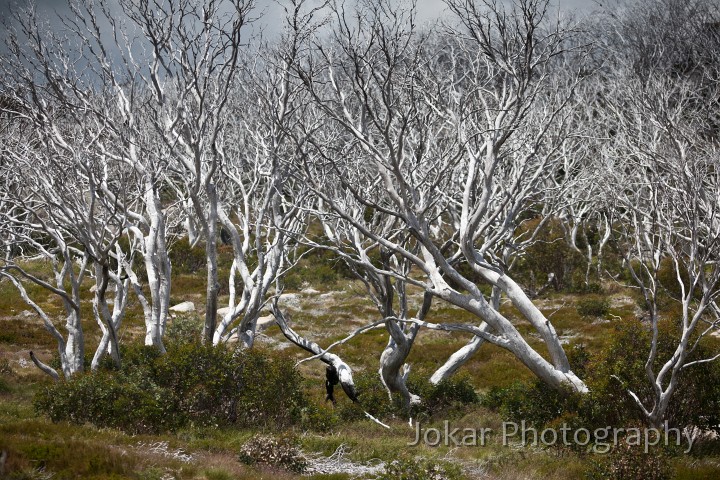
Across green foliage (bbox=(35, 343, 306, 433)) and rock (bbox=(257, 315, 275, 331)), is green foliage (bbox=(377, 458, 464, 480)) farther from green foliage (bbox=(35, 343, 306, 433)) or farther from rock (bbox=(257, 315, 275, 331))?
rock (bbox=(257, 315, 275, 331))

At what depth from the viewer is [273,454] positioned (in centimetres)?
853

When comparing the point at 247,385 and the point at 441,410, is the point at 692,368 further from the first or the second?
the point at 247,385

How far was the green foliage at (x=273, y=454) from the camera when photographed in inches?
336

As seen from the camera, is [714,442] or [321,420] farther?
[321,420]

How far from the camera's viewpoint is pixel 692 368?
9.40m

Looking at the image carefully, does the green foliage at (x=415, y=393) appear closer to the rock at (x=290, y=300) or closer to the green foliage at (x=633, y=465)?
the green foliage at (x=633, y=465)

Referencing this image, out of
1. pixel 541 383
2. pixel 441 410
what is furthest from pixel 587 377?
pixel 441 410

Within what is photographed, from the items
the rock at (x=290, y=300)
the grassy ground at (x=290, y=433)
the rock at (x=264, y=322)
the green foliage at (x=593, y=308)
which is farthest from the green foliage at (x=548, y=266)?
the rock at (x=264, y=322)

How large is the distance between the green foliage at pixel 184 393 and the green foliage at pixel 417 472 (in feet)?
11.1

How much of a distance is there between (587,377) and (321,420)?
14.4 ft

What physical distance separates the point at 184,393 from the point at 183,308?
14.0 m

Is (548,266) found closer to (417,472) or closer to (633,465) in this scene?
(633,465)

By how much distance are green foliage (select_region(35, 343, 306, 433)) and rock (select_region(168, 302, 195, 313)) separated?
42.3 ft

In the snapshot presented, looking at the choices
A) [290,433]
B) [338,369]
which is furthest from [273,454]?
[338,369]
